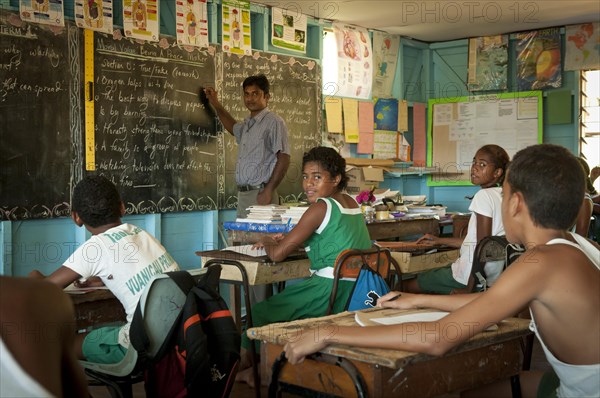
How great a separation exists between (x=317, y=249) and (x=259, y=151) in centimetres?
220

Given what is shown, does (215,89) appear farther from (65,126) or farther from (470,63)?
(470,63)

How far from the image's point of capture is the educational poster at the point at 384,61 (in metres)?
7.91

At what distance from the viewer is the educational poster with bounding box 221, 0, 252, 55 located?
6047 mm

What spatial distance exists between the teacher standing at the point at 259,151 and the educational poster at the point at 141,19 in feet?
2.19

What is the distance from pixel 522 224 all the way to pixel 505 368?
44 cm

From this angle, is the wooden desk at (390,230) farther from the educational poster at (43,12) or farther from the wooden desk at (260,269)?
the educational poster at (43,12)

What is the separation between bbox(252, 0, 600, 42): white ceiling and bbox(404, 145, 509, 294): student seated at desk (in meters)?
2.56

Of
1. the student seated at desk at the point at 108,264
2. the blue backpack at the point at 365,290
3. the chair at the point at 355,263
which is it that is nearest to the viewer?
the student seated at desk at the point at 108,264

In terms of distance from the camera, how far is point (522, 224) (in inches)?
77.1

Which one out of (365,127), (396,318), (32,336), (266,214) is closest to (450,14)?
(365,127)

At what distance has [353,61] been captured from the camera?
7.55 meters

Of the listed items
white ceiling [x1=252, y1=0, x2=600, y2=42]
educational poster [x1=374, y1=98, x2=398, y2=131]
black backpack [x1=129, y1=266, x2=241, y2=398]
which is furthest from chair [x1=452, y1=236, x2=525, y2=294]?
educational poster [x1=374, y1=98, x2=398, y2=131]

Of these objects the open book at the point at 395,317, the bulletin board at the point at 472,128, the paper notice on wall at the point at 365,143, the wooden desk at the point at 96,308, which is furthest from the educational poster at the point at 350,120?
the open book at the point at 395,317

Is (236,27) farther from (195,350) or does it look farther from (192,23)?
(195,350)
